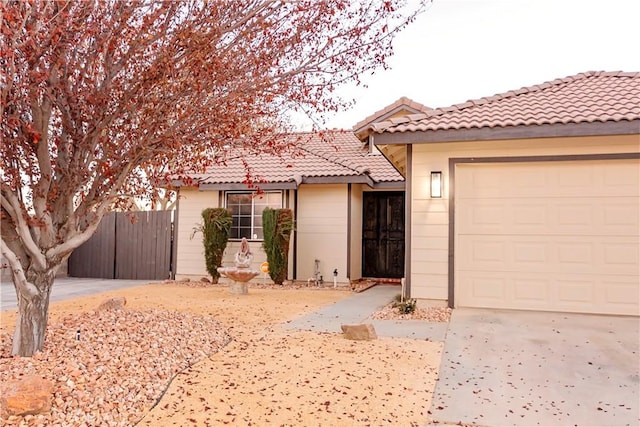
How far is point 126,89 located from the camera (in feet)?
12.7

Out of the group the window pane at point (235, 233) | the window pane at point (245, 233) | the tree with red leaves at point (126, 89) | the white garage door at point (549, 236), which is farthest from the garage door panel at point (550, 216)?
the window pane at point (235, 233)

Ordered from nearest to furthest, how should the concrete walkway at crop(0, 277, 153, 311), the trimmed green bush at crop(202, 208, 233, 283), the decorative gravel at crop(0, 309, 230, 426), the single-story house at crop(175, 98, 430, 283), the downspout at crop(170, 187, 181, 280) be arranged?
the decorative gravel at crop(0, 309, 230, 426)
the concrete walkway at crop(0, 277, 153, 311)
the trimmed green bush at crop(202, 208, 233, 283)
the single-story house at crop(175, 98, 430, 283)
the downspout at crop(170, 187, 181, 280)

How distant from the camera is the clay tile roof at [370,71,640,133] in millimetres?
6629

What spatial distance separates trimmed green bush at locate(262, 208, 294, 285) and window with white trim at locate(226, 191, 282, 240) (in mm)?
877

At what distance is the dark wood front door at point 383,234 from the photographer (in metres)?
12.5

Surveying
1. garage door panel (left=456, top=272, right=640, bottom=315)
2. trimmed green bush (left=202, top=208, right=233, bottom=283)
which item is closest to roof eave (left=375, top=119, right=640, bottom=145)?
garage door panel (left=456, top=272, right=640, bottom=315)

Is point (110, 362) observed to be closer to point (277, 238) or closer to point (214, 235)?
point (277, 238)

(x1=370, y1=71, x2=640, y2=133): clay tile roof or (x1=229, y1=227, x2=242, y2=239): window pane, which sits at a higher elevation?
(x1=370, y1=71, x2=640, y2=133): clay tile roof

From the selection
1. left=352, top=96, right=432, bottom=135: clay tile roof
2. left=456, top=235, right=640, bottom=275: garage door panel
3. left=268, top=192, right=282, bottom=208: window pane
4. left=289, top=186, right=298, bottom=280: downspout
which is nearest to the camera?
left=456, top=235, right=640, bottom=275: garage door panel

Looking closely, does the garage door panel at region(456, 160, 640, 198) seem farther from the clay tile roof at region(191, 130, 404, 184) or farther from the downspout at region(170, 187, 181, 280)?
the downspout at region(170, 187, 181, 280)

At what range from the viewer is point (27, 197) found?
13.0ft

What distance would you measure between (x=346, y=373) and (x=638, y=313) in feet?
15.9

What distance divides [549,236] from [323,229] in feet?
19.7

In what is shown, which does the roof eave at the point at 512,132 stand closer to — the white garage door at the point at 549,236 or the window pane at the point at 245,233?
the white garage door at the point at 549,236
